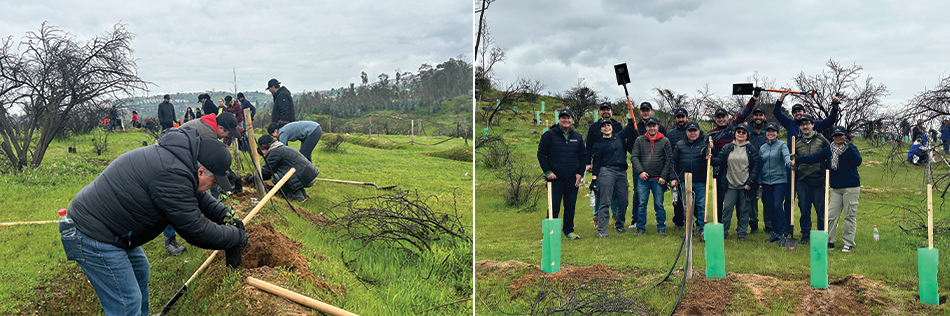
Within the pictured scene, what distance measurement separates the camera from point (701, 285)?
191 inches

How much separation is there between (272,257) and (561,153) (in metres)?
3.95

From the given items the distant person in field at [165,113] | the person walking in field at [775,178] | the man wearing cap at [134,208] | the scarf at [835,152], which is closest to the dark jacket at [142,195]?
the man wearing cap at [134,208]

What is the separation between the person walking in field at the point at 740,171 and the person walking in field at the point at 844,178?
703 mm

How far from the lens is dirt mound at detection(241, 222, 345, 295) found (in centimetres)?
446

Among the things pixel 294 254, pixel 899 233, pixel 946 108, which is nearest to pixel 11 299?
pixel 294 254

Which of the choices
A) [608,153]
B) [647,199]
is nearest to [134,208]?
[608,153]

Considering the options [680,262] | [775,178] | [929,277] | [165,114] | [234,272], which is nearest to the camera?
[234,272]

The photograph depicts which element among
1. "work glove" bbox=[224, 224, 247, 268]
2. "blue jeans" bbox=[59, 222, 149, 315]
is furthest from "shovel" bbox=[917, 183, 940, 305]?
"blue jeans" bbox=[59, 222, 149, 315]

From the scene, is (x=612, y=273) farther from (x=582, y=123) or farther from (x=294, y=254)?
(x=582, y=123)

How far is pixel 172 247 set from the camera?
547 cm

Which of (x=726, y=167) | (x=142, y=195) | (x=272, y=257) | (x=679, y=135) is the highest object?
(x=679, y=135)

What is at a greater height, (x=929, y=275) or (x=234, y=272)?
(x=234, y=272)

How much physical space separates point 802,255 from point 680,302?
2.33 m

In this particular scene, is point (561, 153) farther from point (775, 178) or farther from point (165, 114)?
point (165, 114)
